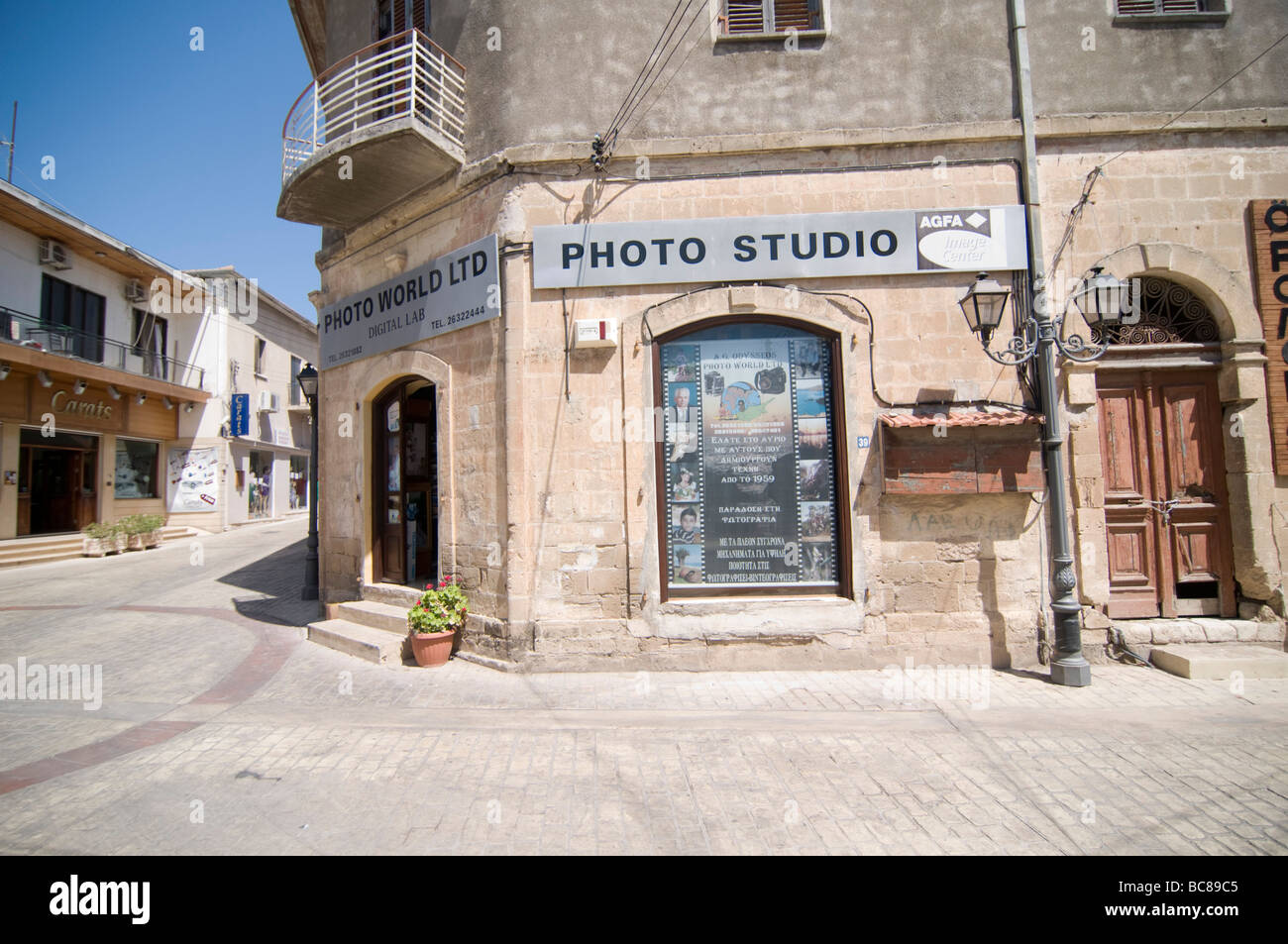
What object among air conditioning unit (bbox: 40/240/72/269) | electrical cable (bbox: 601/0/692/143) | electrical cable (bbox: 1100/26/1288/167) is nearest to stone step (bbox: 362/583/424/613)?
electrical cable (bbox: 601/0/692/143)

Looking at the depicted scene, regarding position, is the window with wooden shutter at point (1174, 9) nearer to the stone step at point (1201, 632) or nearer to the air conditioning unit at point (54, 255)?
the stone step at point (1201, 632)

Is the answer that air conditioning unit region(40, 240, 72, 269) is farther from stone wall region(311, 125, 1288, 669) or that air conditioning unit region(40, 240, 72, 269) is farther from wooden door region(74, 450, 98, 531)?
stone wall region(311, 125, 1288, 669)

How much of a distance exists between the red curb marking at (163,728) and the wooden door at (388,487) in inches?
56.5

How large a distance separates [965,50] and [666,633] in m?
7.12

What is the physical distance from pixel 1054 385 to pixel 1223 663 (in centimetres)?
303

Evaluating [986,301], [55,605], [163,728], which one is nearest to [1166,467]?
[986,301]

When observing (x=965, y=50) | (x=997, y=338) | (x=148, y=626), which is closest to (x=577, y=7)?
(x=965, y=50)

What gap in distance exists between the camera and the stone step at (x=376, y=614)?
25.2ft

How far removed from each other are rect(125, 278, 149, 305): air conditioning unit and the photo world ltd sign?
Result: 20.0 meters

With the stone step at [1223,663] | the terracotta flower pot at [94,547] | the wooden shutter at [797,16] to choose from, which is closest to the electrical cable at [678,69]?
the wooden shutter at [797,16]

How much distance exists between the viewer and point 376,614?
794 centimetres

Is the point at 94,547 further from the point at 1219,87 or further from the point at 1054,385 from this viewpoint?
the point at 1219,87

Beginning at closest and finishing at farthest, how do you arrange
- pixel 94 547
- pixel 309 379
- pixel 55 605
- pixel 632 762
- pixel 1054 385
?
pixel 632 762 < pixel 1054 385 < pixel 55 605 < pixel 309 379 < pixel 94 547

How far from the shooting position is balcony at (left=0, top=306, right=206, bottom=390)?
15.5m
